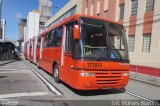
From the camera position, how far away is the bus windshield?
7.71 meters

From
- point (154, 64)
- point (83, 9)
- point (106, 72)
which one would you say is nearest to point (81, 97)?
point (106, 72)

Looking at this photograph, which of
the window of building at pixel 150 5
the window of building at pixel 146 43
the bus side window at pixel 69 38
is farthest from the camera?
the window of building at pixel 146 43

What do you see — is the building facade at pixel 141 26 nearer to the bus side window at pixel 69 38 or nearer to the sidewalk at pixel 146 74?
the sidewalk at pixel 146 74

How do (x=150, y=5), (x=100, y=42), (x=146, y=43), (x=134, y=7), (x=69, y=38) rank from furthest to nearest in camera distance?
(x=134, y=7) < (x=146, y=43) < (x=150, y=5) < (x=69, y=38) < (x=100, y=42)

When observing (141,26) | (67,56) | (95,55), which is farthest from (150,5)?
(95,55)

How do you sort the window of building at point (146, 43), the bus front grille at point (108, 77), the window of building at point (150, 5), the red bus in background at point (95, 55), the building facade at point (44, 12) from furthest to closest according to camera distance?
the building facade at point (44, 12) < the window of building at point (146, 43) < the window of building at point (150, 5) < the bus front grille at point (108, 77) < the red bus in background at point (95, 55)

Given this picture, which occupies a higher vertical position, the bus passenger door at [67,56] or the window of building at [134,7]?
the window of building at [134,7]

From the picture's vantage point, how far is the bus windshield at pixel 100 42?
303 inches

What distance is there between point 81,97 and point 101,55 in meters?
1.64

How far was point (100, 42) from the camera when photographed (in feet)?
26.2

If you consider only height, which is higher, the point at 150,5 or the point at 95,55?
the point at 150,5

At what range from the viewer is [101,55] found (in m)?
7.75

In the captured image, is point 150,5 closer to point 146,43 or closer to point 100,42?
point 146,43

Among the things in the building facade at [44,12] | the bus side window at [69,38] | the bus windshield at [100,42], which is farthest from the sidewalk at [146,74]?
the building facade at [44,12]
